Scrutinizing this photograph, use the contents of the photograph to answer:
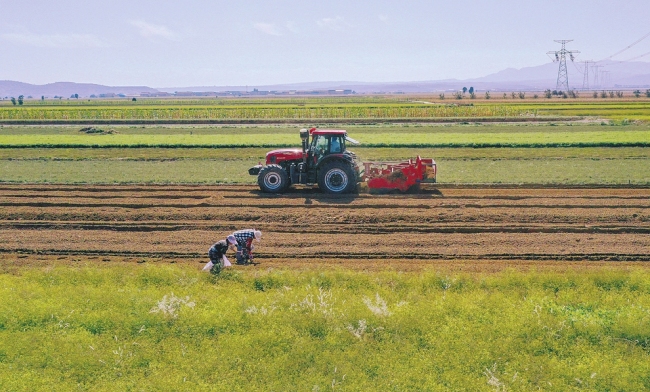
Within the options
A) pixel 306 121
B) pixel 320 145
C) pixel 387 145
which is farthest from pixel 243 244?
pixel 306 121

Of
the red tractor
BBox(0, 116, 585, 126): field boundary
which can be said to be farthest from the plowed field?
BBox(0, 116, 585, 126): field boundary

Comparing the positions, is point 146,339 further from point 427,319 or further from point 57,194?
point 57,194

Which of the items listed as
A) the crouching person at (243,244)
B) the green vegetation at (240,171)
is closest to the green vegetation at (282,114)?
the green vegetation at (240,171)

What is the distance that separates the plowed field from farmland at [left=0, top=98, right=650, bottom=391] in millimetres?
72

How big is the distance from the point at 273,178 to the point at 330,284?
8994mm

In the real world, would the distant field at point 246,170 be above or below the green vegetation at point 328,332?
above

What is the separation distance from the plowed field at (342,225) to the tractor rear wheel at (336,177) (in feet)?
1.43

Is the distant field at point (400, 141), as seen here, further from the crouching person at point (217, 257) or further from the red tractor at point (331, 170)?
the crouching person at point (217, 257)

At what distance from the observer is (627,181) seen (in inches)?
804

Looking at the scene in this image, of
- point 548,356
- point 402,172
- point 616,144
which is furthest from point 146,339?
point 616,144

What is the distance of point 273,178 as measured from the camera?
19250 millimetres

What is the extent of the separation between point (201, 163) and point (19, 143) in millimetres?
16112

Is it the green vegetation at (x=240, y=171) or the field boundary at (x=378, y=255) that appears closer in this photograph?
the field boundary at (x=378, y=255)

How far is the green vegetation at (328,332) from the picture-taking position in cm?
759
